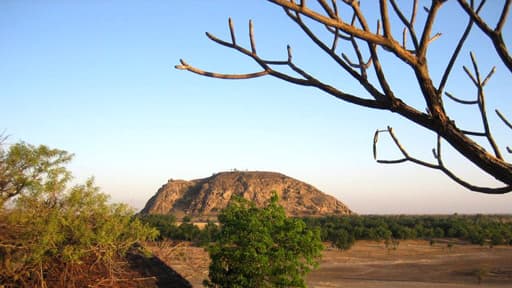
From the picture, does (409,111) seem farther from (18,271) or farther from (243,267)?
(243,267)

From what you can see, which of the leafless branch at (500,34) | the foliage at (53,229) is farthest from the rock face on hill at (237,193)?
the leafless branch at (500,34)

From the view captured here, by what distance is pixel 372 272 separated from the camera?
113 ft

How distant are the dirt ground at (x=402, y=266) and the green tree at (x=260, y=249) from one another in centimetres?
744

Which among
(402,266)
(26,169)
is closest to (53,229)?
(26,169)

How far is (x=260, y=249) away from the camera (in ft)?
45.4

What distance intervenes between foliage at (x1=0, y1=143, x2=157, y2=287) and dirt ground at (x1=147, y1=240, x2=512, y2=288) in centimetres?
985

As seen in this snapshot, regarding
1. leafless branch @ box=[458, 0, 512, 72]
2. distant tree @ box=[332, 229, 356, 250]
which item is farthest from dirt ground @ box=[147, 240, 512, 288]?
leafless branch @ box=[458, 0, 512, 72]

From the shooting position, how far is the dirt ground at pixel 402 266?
28359mm

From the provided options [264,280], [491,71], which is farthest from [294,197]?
[491,71]

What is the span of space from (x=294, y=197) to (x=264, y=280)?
115 m

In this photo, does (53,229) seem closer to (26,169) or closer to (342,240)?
(26,169)

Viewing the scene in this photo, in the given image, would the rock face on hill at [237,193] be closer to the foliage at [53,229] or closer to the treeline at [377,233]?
the treeline at [377,233]

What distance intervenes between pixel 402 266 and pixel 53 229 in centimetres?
3161

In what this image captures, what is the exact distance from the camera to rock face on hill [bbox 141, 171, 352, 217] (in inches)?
4791
